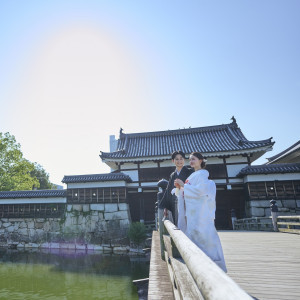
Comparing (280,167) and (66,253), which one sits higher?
(280,167)

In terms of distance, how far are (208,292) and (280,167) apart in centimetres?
1404

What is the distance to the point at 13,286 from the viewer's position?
270 inches

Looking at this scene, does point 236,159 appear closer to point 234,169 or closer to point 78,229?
point 234,169

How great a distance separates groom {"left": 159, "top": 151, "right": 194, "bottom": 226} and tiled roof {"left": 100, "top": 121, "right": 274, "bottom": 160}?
9682 millimetres

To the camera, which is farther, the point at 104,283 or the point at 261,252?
the point at 104,283

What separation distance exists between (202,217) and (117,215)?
37.5 ft

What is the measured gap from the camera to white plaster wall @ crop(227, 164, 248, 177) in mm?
13266

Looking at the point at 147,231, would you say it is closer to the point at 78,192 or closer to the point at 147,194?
the point at 147,194

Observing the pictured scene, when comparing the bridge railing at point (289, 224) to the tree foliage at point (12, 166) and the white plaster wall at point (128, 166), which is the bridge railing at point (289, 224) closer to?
the white plaster wall at point (128, 166)

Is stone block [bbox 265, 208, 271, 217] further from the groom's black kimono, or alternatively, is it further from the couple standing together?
the couple standing together

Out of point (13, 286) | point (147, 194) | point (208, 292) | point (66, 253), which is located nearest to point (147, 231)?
point (147, 194)

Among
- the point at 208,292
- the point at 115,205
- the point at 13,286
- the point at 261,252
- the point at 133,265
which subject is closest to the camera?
the point at 208,292

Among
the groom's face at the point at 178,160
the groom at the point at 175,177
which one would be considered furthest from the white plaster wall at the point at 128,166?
the groom's face at the point at 178,160

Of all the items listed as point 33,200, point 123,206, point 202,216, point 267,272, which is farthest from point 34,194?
point 267,272
